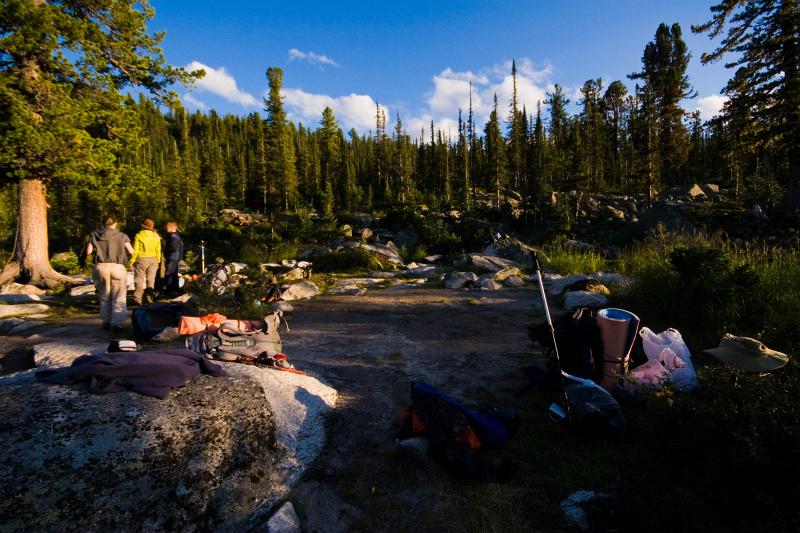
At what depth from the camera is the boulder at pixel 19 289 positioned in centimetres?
971

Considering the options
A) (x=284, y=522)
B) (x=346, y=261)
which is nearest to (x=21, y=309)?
(x=346, y=261)

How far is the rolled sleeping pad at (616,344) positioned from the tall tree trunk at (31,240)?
1365cm

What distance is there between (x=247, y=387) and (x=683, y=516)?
10.1 ft

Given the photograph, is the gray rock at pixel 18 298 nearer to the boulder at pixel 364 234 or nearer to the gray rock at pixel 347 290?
the gray rock at pixel 347 290

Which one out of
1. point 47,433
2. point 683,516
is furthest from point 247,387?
point 683,516

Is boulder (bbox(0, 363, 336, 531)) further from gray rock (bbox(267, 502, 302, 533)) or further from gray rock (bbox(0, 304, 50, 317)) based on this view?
gray rock (bbox(0, 304, 50, 317))

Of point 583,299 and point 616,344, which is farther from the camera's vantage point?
point 583,299

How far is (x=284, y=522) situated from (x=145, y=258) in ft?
24.1

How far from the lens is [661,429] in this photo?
2.84 metres

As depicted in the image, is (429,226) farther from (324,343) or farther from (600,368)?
(600,368)

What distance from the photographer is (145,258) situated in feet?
25.5

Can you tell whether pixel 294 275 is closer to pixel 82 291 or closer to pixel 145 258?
pixel 145 258

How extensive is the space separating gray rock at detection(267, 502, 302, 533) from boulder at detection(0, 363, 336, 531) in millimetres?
109

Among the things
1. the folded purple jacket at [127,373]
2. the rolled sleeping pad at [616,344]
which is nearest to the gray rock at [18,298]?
the folded purple jacket at [127,373]
